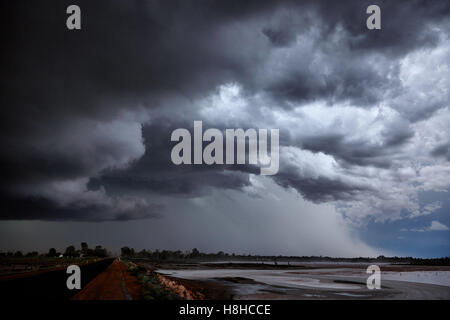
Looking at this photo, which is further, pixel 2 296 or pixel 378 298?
pixel 378 298
